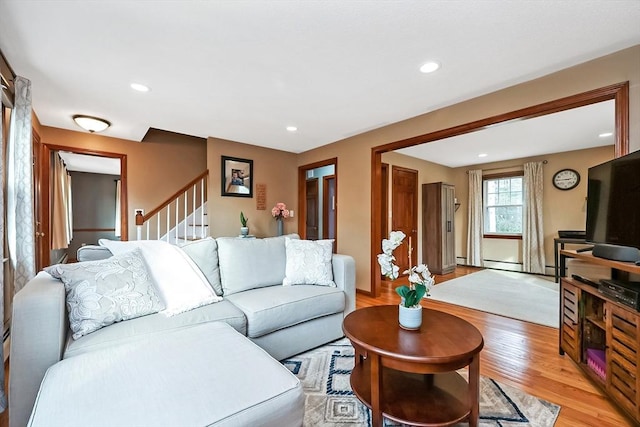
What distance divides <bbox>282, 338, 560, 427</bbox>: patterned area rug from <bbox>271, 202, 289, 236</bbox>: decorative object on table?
292 centimetres

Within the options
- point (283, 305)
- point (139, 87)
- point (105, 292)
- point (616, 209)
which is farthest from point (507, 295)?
point (139, 87)

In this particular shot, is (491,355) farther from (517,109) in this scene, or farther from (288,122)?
(288,122)

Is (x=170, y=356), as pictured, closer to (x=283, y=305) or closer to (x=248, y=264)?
(x=283, y=305)

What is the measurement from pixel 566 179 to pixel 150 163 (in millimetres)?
7286

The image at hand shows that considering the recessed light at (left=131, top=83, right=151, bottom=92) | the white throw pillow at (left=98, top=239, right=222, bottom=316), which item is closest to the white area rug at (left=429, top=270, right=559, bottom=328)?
the white throw pillow at (left=98, top=239, right=222, bottom=316)

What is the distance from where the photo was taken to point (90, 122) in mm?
3281

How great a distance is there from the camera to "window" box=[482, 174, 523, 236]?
571cm

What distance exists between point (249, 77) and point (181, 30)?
670mm

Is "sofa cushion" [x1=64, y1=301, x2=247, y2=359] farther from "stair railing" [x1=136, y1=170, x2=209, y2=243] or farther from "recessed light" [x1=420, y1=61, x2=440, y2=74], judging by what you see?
"stair railing" [x1=136, y1=170, x2=209, y2=243]

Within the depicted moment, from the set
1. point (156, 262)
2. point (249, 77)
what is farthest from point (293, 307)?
point (249, 77)

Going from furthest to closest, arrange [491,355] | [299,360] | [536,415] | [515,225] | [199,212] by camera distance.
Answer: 1. [515,225]
2. [199,212]
3. [491,355]
4. [299,360]
5. [536,415]

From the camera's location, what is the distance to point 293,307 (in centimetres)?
204

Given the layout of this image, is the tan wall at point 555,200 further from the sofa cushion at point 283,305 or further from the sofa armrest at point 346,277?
the sofa cushion at point 283,305

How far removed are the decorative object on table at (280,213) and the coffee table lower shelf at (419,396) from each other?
10.8 feet
